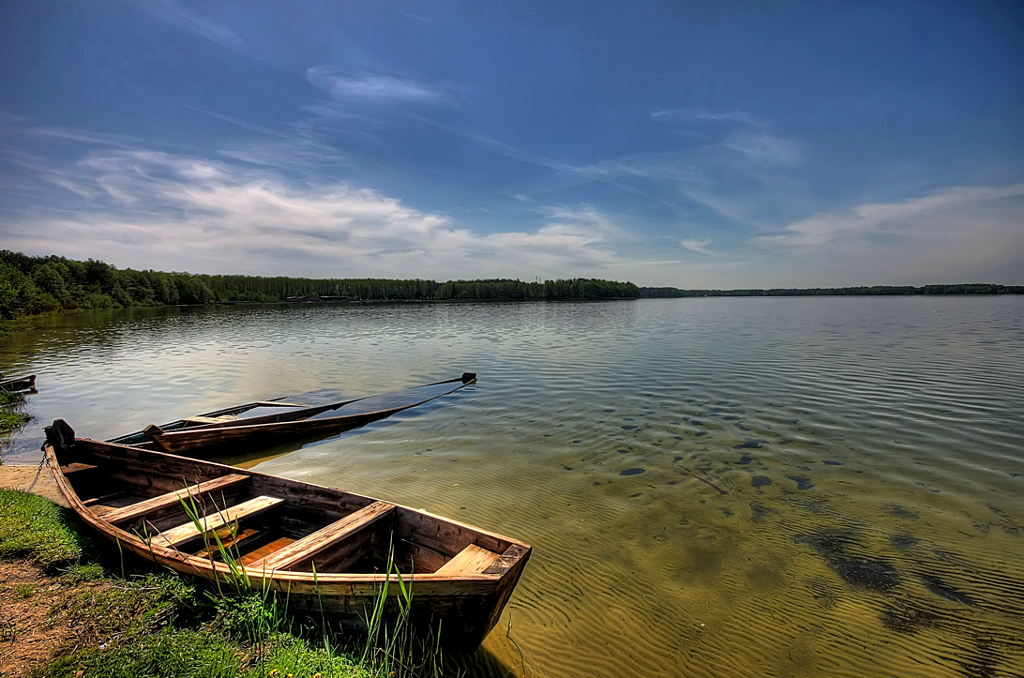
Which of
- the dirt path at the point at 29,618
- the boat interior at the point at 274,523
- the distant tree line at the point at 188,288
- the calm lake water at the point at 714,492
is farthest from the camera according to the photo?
the distant tree line at the point at 188,288

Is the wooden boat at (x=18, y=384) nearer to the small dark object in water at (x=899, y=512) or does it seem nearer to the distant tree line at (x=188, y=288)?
the small dark object in water at (x=899, y=512)

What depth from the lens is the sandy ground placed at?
24.8 feet

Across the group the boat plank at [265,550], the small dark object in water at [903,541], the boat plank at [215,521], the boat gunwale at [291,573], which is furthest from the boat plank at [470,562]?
the small dark object in water at [903,541]

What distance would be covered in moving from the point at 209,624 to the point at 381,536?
165 centimetres

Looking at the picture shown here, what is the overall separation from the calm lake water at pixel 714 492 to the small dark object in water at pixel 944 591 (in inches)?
0.9

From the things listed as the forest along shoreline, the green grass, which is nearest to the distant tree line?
the forest along shoreline

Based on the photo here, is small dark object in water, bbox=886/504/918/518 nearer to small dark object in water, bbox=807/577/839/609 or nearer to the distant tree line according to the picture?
small dark object in water, bbox=807/577/839/609

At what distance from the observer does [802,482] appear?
26.3 feet

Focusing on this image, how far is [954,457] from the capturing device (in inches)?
350

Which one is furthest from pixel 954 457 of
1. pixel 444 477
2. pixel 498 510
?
pixel 444 477

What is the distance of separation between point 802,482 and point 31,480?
14259mm

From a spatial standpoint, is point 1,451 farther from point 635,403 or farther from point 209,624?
point 635,403

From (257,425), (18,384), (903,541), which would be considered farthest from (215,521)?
(18,384)

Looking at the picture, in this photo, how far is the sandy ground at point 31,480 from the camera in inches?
298
